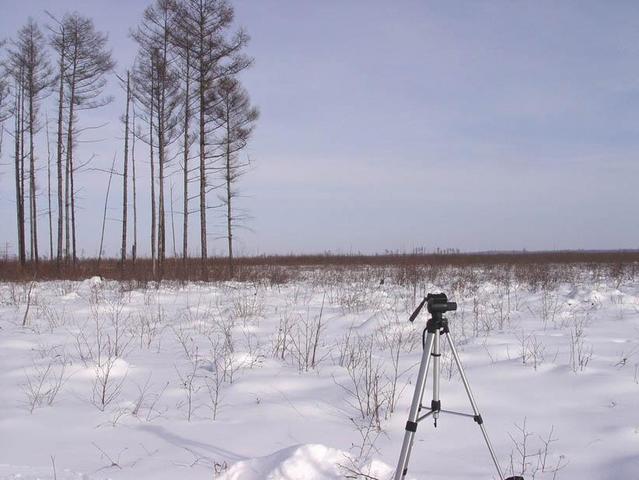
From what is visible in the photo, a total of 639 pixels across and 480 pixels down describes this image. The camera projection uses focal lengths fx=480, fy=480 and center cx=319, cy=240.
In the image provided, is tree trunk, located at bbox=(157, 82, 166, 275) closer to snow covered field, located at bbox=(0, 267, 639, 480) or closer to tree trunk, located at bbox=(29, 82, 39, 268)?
tree trunk, located at bbox=(29, 82, 39, 268)

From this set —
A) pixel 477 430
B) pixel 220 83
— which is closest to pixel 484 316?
pixel 477 430

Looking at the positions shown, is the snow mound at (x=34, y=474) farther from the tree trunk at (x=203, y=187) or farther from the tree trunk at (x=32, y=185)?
the tree trunk at (x=32, y=185)

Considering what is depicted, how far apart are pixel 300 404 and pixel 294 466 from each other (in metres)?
1.40

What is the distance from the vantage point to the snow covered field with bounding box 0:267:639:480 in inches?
111

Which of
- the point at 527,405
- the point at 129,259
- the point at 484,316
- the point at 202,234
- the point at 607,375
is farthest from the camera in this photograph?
the point at 129,259

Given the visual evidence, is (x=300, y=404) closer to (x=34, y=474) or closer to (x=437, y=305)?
(x=34, y=474)

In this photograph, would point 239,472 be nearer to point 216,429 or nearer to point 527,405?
point 216,429

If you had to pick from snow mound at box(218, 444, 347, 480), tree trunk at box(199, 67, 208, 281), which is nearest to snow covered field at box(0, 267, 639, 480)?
snow mound at box(218, 444, 347, 480)

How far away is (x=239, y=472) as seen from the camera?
8.50 feet

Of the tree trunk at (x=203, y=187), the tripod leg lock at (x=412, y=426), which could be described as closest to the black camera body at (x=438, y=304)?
the tripod leg lock at (x=412, y=426)

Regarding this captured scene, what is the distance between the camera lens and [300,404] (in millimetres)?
3908

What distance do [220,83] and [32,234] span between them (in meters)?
12.4

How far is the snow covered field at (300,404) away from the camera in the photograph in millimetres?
2809

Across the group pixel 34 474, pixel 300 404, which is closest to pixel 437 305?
pixel 300 404
